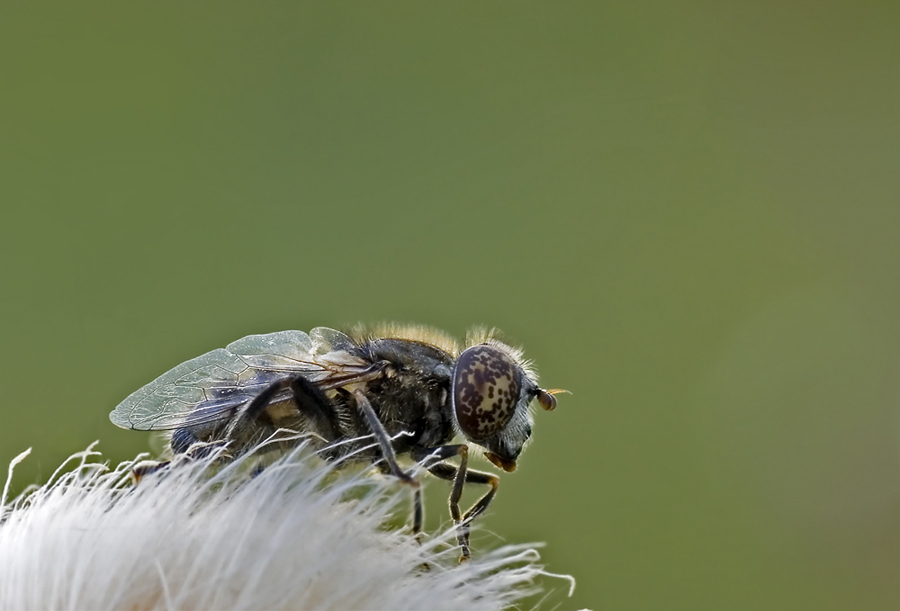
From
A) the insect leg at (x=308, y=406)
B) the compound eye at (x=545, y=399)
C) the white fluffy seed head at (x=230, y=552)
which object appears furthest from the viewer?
the compound eye at (x=545, y=399)

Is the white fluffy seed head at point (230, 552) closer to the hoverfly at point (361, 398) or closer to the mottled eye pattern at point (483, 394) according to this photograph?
the hoverfly at point (361, 398)

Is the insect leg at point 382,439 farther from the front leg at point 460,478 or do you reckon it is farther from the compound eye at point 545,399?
the compound eye at point 545,399

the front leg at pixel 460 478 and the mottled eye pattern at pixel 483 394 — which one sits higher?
the mottled eye pattern at pixel 483 394

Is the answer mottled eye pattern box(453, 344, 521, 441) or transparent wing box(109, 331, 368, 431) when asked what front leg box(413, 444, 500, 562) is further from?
transparent wing box(109, 331, 368, 431)

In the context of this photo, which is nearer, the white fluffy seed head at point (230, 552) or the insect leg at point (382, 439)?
the white fluffy seed head at point (230, 552)

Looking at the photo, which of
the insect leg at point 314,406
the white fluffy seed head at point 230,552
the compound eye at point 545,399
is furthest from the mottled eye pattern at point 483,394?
the white fluffy seed head at point 230,552

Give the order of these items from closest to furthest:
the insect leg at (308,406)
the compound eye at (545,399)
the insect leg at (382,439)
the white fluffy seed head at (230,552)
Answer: the white fluffy seed head at (230,552), the insect leg at (382,439), the insect leg at (308,406), the compound eye at (545,399)

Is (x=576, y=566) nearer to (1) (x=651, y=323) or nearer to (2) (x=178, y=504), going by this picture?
(1) (x=651, y=323)

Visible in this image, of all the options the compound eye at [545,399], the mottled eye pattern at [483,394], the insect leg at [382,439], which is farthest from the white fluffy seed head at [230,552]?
the compound eye at [545,399]

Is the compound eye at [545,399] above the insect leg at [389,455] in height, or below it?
above

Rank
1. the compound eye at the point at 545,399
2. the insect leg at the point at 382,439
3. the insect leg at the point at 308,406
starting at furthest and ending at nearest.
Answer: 1. the compound eye at the point at 545,399
2. the insect leg at the point at 308,406
3. the insect leg at the point at 382,439

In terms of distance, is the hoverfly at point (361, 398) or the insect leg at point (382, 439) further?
the hoverfly at point (361, 398)
